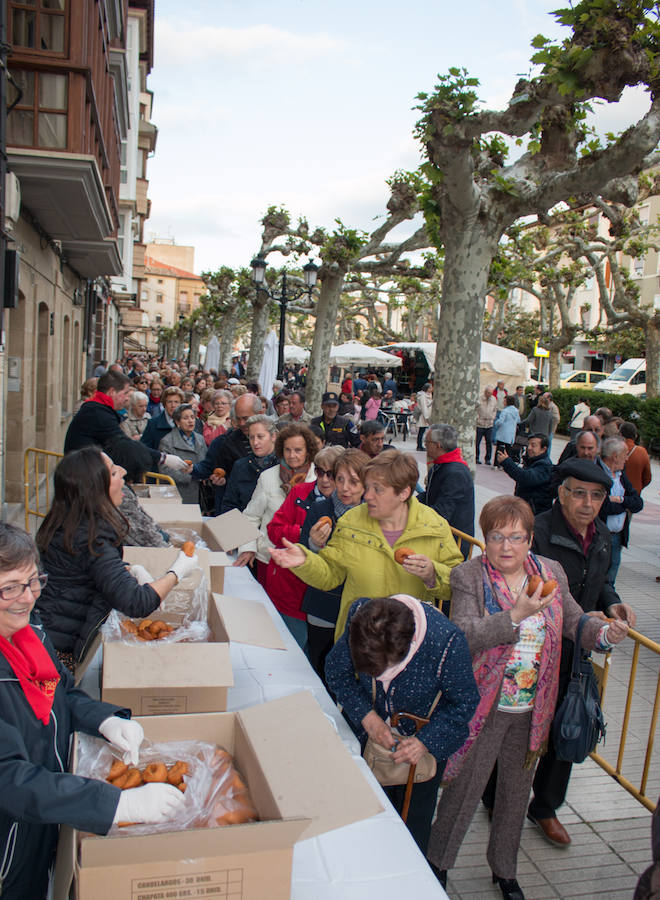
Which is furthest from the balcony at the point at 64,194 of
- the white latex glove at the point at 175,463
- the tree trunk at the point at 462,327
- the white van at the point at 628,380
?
the white van at the point at 628,380

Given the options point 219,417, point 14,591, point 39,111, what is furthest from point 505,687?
point 39,111

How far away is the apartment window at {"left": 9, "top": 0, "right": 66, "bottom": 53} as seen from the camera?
9031 mm

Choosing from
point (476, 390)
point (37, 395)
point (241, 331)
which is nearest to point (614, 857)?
point (476, 390)

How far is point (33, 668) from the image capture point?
2.09 metres

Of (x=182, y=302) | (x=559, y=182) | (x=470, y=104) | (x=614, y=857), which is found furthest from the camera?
(x=182, y=302)

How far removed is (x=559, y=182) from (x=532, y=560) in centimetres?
675

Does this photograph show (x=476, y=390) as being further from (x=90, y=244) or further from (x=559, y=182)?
(x=90, y=244)

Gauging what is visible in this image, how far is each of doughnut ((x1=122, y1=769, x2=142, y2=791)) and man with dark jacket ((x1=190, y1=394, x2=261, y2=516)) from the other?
4472mm

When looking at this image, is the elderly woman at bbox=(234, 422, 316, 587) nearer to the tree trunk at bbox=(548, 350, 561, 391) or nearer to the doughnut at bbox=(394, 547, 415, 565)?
the doughnut at bbox=(394, 547, 415, 565)

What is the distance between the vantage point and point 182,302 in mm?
115125

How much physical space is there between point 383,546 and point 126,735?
167cm

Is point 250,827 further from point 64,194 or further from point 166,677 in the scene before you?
point 64,194

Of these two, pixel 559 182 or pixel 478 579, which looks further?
pixel 559 182

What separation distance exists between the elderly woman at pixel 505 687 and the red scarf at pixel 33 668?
5.76 feet
